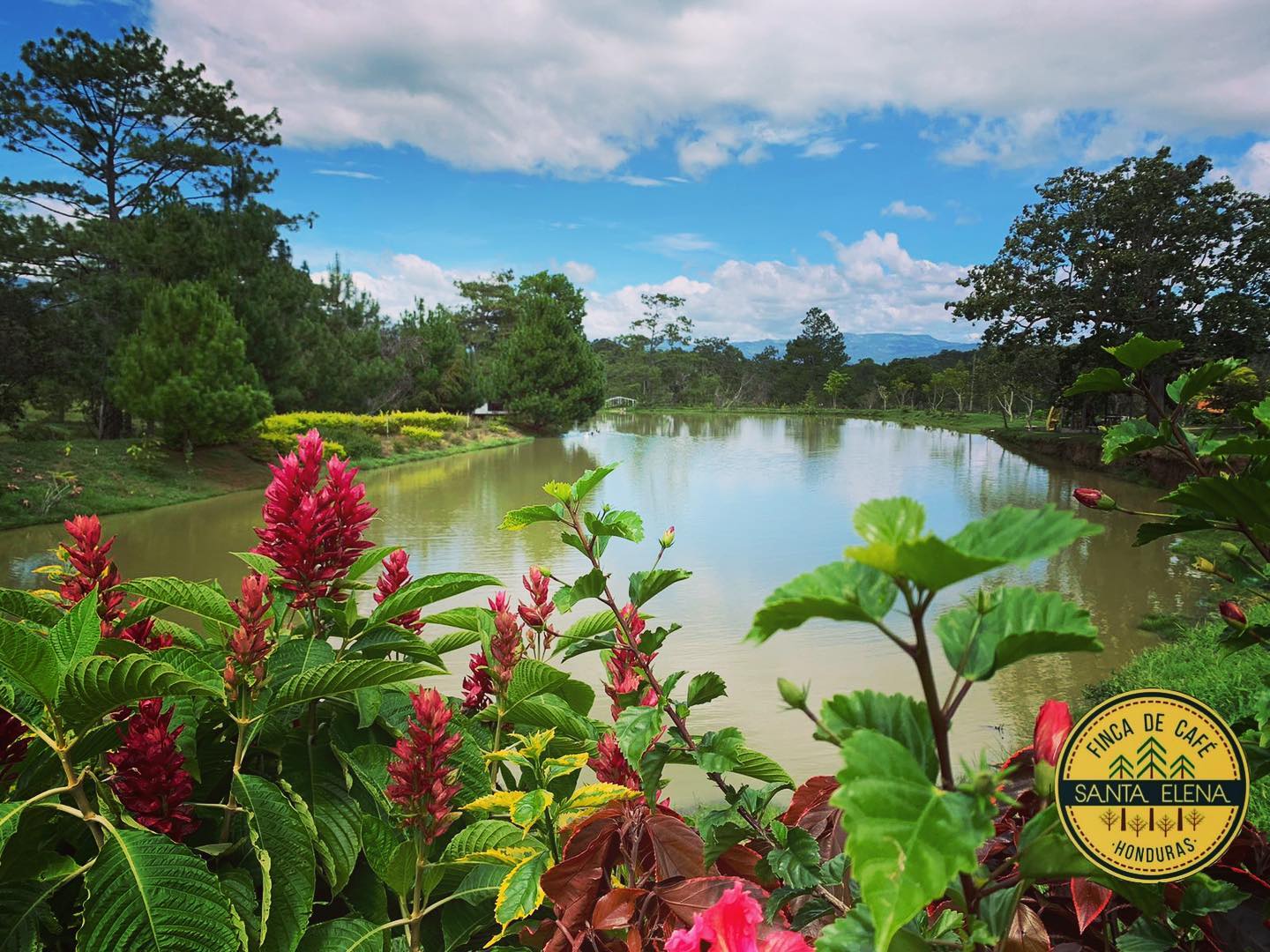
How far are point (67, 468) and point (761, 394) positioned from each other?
47669 mm

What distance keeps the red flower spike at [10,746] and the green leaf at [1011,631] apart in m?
1.01

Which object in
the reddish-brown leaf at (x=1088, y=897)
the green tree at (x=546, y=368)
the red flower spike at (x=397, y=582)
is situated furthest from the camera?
the green tree at (x=546, y=368)

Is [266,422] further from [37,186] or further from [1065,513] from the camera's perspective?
[1065,513]

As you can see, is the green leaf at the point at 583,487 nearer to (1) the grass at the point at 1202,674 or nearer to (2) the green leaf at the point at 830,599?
(2) the green leaf at the point at 830,599

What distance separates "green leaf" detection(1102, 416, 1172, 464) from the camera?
65 cm

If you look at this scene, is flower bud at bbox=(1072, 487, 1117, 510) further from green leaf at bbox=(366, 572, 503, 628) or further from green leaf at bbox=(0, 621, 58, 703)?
green leaf at bbox=(0, 621, 58, 703)

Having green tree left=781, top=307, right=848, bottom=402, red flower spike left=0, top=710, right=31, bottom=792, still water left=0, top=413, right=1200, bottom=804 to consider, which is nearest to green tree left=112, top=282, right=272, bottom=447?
still water left=0, top=413, right=1200, bottom=804

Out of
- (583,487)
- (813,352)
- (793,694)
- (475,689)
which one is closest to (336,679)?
(583,487)

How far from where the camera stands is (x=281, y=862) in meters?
0.80

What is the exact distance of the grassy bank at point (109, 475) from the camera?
8.85 meters

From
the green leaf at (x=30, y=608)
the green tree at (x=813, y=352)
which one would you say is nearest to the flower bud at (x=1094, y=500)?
the green leaf at (x=30, y=608)

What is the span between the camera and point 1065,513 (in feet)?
0.87

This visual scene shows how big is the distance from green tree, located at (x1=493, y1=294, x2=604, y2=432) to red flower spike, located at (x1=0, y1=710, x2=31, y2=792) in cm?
2242

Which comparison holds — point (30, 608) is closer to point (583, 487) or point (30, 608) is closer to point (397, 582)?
point (397, 582)
